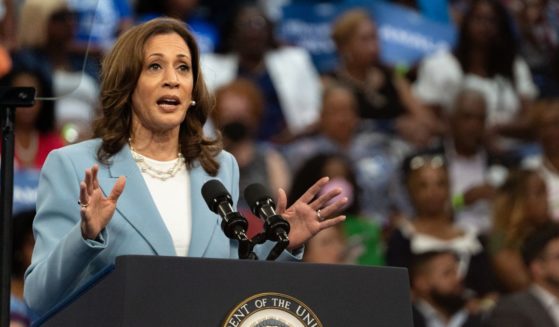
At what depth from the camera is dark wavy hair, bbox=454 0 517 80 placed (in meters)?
7.58

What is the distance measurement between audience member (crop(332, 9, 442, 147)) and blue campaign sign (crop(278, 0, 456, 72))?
0.37 ft

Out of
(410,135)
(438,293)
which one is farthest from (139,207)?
(410,135)

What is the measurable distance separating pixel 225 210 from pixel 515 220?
4.37m

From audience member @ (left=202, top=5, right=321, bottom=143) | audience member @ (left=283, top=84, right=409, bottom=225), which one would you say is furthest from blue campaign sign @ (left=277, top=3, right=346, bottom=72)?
audience member @ (left=283, top=84, right=409, bottom=225)

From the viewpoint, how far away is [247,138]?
6.09 metres

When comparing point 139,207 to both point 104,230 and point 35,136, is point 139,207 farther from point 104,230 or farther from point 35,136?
point 35,136

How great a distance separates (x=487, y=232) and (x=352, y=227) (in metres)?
0.87

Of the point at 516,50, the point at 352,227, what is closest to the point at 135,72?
the point at 352,227

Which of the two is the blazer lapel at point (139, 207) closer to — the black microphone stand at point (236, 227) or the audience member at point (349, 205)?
the black microphone stand at point (236, 227)

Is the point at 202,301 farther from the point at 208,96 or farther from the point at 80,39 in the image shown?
the point at 80,39

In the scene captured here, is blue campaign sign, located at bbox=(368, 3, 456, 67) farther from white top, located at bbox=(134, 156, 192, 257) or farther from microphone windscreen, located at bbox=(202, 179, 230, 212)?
microphone windscreen, located at bbox=(202, 179, 230, 212)

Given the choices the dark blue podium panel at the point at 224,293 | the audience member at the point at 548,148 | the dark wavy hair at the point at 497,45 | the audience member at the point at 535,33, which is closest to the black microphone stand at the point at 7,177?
the dark blue podium panel at the point at 224,293

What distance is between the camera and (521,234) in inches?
252

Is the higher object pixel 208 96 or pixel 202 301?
pixel 208 96
